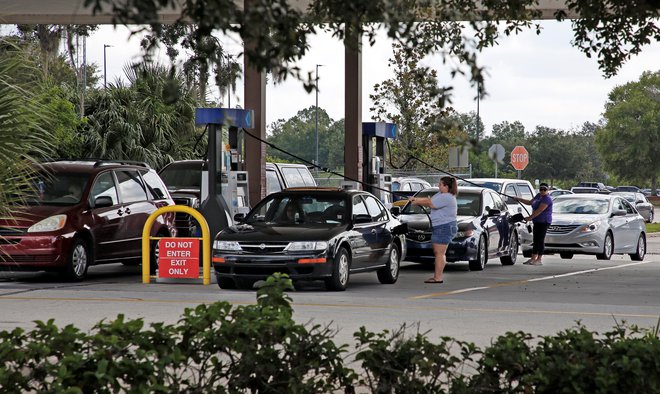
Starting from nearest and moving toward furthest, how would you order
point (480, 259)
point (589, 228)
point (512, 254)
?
1. point (480, 259)
2. point (512, 254)
3. point (589, 228)

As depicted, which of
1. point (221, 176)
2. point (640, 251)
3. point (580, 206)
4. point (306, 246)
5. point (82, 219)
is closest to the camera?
point (306, 246)

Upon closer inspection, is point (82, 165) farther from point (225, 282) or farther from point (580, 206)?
point (580, 206)

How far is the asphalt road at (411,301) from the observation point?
43.1ft

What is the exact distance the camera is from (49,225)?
59.6ft

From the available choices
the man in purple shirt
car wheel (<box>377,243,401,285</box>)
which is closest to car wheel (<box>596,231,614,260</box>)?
the man in purple shirt

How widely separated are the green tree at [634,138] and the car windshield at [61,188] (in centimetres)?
8605

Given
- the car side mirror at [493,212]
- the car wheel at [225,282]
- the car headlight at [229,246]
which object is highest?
the car side mirror at [493,212]

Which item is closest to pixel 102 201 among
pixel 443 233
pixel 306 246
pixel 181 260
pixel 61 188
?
pixel 61 188

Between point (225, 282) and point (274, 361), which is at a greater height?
point (274, 361)

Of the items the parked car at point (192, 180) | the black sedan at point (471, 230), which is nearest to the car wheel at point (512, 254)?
the black sedan at point (471, 230)

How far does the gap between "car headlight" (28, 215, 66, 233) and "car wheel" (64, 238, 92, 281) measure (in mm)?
352

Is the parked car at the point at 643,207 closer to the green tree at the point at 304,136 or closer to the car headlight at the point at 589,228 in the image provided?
the car headlight at the point at 589,228

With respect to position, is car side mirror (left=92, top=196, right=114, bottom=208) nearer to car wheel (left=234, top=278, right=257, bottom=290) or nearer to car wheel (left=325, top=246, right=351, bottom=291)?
car wheel (left=234, top=278, right=257, bottom=290)

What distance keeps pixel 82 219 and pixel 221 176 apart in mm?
3101
